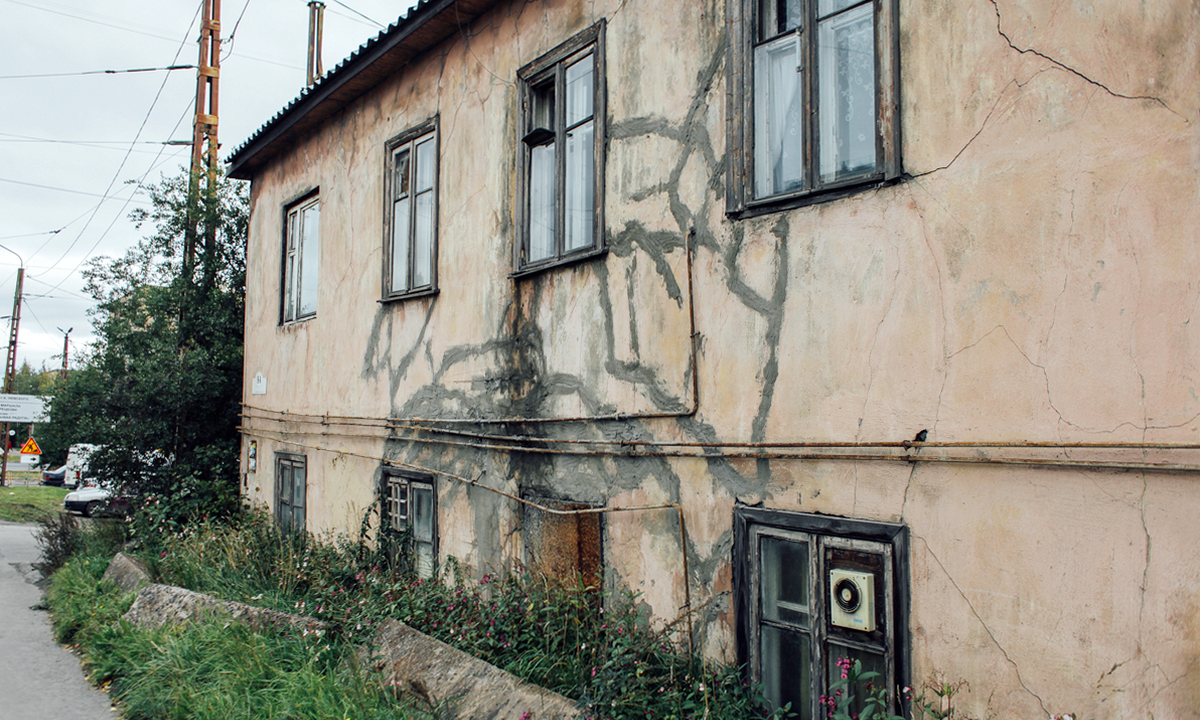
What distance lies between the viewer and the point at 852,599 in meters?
3.70

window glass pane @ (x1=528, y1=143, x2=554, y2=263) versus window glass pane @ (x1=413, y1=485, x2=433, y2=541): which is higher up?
window glass pane @ (x1=528, y1=143, x2=554, y2=263)

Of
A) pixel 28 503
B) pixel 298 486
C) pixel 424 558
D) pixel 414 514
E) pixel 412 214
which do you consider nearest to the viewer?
pixel 424 558

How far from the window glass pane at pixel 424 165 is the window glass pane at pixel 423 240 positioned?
3.3 inches

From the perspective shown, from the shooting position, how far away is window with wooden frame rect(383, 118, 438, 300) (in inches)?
283

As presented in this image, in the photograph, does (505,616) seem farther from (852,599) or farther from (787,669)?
(852,599)

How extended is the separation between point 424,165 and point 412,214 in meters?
0.48

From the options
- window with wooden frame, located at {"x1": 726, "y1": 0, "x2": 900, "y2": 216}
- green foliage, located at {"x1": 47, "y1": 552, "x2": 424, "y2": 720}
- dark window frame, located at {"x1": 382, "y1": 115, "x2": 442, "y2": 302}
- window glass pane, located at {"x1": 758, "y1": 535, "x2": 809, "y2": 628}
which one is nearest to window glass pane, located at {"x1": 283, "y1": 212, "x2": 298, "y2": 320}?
dark window frame, located at {"x1": 382, "y1": 115, "x2": 442, "y2": 302}

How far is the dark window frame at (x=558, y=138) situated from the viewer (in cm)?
529

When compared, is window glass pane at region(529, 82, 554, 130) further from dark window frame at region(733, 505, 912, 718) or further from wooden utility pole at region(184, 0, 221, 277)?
wooden utility pole at region(184, 0, 221, 277)

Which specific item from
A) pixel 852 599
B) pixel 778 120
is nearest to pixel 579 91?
pixel 778 120

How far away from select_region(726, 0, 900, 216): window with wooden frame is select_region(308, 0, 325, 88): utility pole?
14.6 m

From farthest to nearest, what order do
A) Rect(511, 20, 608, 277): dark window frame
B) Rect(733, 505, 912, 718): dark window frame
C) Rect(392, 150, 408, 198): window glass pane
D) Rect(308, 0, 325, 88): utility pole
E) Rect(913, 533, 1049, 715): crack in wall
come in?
1. Rect(308, 0, 325, 88): utility pole
2. Rect(392, 150, 408, 198): window glass pane
3. Rect(511, 20, 608, 277): dark window frame
4. Rect(733, 505, 912, 718): dark window frame
5. Rect(913, 533, 1049, 715): crack in wall

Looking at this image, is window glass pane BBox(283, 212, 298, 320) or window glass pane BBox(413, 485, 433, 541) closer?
window glass pane BBox(413, 485, 433, 541)

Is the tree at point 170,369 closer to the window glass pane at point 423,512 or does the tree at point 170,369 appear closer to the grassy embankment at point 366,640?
the grassy embankment at point 366,640
